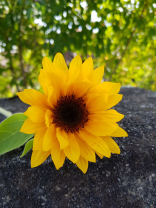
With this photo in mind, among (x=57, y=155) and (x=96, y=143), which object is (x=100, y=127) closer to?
(x=96, y=143)

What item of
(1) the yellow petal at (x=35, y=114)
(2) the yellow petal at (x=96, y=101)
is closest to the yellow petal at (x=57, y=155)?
(1) the yellow petal at (x=35, y=114)

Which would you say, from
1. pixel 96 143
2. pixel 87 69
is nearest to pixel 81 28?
pixel 87 69

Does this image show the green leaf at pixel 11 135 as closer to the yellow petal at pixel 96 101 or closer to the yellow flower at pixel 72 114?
the yellow flower at pixel 72 114

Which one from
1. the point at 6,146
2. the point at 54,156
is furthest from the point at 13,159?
the point at 54,156

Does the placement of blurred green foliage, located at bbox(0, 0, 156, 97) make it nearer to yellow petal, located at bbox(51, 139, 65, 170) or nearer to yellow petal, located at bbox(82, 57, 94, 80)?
yellow petal, located at bbox(82, 57, 94, 80)

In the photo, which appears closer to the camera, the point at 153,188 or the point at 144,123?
the point at 153,188

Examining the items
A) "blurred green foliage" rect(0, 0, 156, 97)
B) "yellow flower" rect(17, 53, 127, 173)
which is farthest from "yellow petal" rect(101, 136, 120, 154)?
"blurred green foliage" rect(0, 0, 156, 97)

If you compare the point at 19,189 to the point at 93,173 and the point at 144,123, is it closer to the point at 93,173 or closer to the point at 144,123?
the point at 93,173
